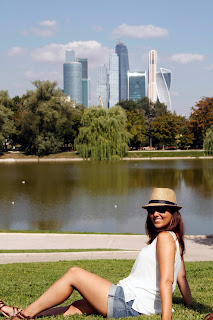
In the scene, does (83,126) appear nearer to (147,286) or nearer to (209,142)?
(209,142)

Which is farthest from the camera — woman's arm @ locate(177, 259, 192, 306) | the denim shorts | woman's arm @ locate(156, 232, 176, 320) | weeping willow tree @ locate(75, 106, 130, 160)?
weeping willow tree @ locate(75, 106, 130, 160)

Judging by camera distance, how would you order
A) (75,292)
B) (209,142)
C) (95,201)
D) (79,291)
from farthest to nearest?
(209,142), (95,201), (75,292), (79,291)

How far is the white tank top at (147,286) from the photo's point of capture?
354 centimetres

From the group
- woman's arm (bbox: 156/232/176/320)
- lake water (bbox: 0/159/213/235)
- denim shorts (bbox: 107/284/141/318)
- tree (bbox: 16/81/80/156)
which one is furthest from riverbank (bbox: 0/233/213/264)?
tree (bbox: 16/81/80/156)

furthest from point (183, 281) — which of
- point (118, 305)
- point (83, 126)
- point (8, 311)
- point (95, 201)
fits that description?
point (83, 126)

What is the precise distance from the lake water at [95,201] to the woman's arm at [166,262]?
11.6 m

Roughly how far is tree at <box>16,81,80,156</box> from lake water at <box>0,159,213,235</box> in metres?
22.9

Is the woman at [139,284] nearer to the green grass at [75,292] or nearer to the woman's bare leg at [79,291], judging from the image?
the woman's bare leg at [79,291]

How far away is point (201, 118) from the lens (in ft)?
236

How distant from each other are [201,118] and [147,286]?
70276mm

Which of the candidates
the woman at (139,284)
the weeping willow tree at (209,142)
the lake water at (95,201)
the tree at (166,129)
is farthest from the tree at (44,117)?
the woman at (139,284)

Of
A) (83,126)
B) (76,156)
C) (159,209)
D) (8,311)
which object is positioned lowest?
(76,156)

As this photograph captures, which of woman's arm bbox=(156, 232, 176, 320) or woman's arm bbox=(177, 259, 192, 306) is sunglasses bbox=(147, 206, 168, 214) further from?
woman's arm bbox=(177, 259, 192, 306)

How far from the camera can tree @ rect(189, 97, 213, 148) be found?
71250 millimetres
